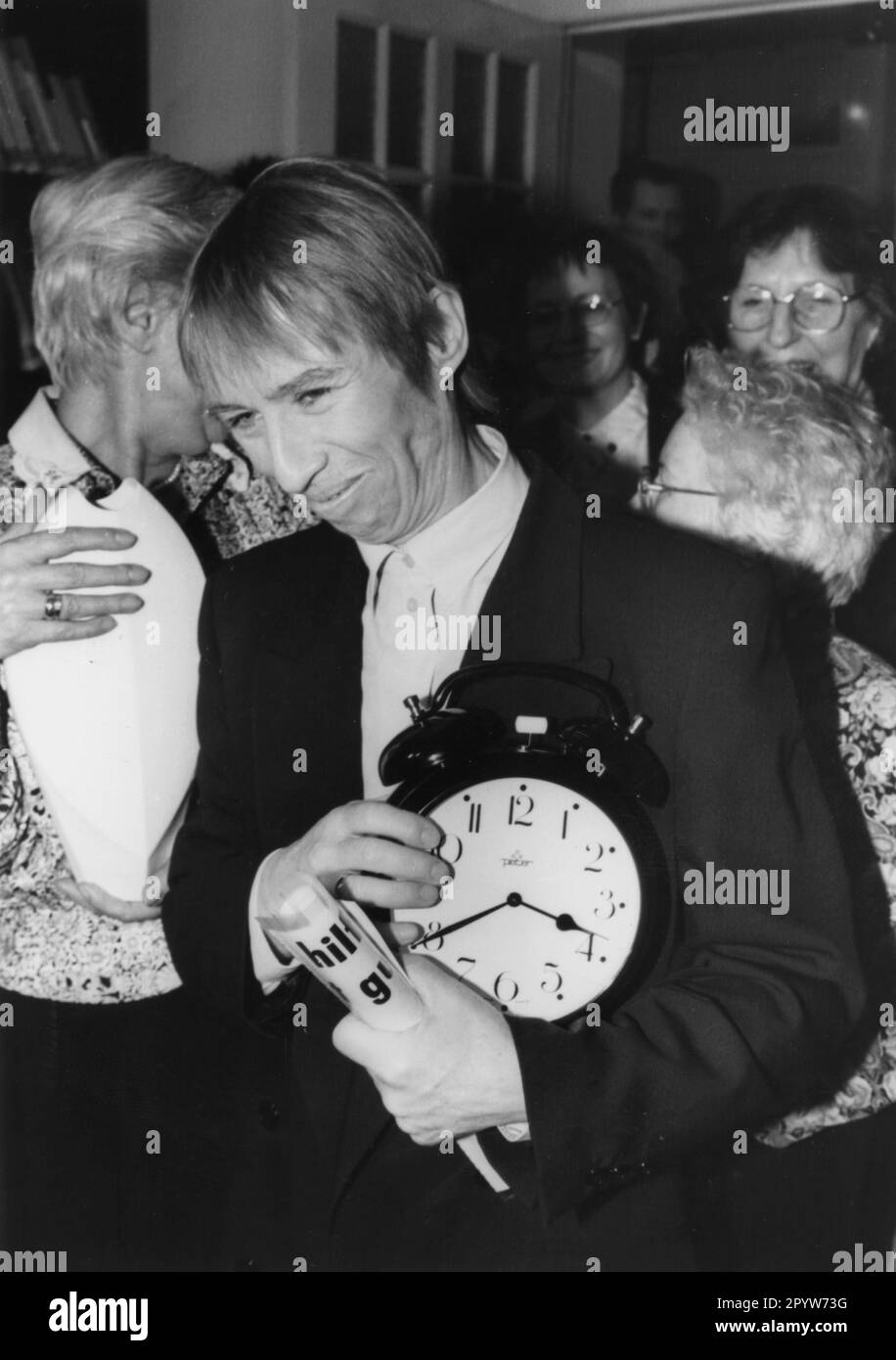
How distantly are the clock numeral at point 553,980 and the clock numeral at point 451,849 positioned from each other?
0.13 m

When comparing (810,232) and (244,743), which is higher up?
(810,232)

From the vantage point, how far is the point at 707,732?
114cm

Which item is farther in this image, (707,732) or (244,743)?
(244,743)

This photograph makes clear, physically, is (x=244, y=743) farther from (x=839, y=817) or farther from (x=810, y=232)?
(x=810, y=232)

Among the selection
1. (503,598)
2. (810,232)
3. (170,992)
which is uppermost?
(810,232)

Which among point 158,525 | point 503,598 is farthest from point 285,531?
point 503,598

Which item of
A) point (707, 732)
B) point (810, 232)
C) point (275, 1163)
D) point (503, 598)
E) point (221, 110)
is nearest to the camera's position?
point (707, 732)

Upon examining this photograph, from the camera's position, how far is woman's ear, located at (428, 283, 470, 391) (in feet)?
3.97

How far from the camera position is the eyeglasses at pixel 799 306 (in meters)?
1.82

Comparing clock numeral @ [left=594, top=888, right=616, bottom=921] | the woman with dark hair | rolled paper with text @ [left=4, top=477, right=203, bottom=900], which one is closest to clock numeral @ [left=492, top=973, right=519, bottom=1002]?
clock numeral @ [left=594, top=888, right=616, bottom=921]

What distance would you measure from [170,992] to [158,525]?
1.75 ft

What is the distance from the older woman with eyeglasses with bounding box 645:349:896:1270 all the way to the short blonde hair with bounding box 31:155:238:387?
1.96 feet

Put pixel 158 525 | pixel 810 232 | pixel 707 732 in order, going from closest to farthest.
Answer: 1. pixel 707 732
2. pixel 158 525
3. pixel 810 232

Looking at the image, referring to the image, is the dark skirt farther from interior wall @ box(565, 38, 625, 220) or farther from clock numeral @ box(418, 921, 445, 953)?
interior wall @ box(565, 38, 625, 220)
